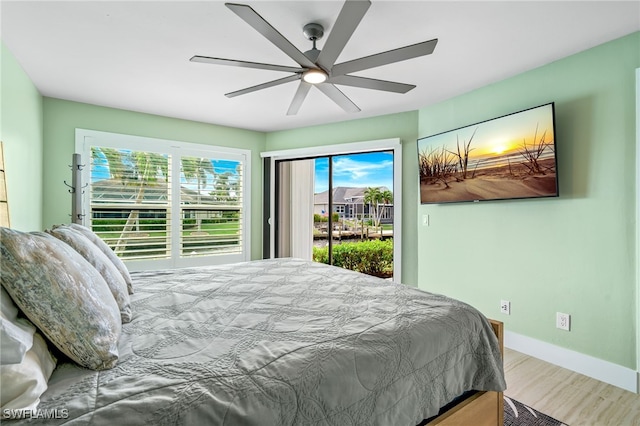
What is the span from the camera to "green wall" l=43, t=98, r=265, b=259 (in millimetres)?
3391

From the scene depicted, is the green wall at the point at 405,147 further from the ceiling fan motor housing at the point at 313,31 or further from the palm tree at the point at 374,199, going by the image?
the ceiling fan motor housing at the point at 313,31

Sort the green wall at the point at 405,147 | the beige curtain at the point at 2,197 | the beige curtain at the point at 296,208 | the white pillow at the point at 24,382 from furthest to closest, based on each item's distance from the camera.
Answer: the beige curtain at the point at 296,208 → the green wall at the point at 405,147 → the beige curtain at the point at 2,197 → the white pillow at the point at 24,382

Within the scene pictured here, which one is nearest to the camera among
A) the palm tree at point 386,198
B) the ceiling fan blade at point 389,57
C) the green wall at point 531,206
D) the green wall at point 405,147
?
the ceiling fan blade at point 389,57

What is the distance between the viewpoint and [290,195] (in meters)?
5.16

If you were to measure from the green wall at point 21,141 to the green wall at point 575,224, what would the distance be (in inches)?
153

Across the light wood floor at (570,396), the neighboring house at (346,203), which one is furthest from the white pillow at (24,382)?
the neighboring house at (346,203)

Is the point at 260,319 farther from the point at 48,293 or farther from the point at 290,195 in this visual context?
the point at 290,195

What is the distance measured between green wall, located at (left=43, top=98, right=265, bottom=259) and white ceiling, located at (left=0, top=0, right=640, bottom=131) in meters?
0.24

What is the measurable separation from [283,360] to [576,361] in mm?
2606

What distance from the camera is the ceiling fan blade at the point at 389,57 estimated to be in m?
1.73

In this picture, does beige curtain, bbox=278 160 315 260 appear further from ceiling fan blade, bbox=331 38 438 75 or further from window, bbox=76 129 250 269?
ceiling fan blade, bbox=331 38 438 75

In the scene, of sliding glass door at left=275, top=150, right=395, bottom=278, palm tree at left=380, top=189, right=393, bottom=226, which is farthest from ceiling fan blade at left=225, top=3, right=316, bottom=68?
palm tree at left=380, top=189, right=393, bottom=226

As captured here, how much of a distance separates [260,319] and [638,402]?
2.50 m

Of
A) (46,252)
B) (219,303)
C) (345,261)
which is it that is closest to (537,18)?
(219,303)
